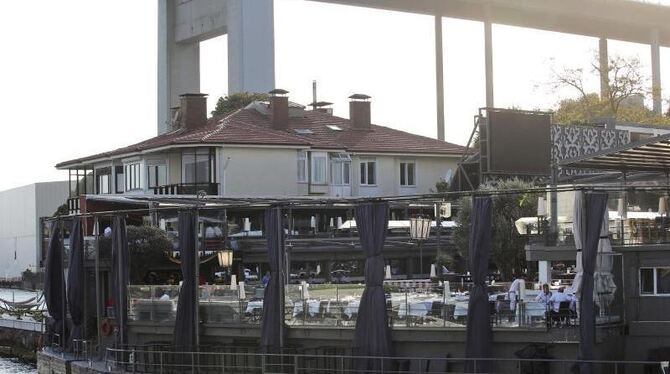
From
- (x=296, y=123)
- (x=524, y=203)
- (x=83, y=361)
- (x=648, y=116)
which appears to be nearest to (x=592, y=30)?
(x=648, y=116)

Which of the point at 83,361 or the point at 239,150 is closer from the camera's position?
the point at 83,361

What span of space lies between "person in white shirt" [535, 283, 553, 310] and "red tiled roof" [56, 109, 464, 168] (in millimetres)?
34996

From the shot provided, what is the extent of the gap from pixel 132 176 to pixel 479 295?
4267cm

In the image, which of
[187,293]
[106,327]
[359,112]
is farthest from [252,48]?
[187,293]

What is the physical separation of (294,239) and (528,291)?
2485 centimetres

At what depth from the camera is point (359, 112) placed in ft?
247

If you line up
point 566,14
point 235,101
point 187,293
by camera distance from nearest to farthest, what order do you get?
point 187,293
point 235,101
point 566,14

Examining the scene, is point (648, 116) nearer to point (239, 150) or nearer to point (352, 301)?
point (239, 150)

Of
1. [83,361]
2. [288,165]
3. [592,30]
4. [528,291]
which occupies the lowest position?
[83,361]

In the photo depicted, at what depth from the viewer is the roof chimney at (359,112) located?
7512 centimetres

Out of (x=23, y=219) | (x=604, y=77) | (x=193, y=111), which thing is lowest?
(x=23, y=219)

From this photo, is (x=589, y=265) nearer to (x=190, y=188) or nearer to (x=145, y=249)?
(x=145, y=249)

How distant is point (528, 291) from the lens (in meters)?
32.1

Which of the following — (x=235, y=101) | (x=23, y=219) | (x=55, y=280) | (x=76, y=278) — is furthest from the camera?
(x=23, y=219)
